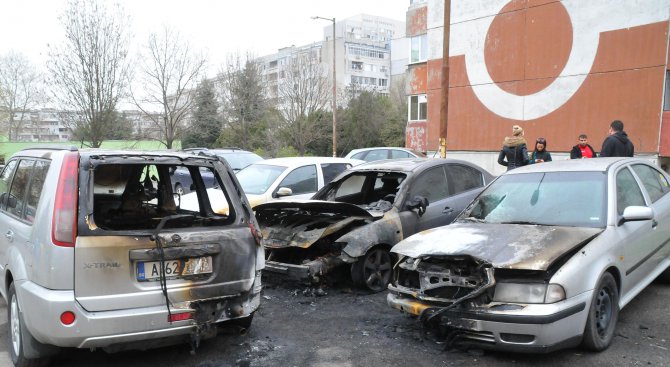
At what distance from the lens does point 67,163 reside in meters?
3.41

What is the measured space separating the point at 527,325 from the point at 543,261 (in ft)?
1.58

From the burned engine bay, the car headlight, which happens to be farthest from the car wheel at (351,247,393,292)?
the car headlight

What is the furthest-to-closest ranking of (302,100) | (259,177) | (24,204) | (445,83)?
(302,100) → (445,83) → (259,177) → (24,204)

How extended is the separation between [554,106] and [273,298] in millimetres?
16615

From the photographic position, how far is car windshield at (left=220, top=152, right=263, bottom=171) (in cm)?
1334

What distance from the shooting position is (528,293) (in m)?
3.64

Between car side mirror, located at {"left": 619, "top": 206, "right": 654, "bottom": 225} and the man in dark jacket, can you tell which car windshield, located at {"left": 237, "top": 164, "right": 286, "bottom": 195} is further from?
the man in dark jacket

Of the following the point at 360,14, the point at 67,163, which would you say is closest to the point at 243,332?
the point at 67,163

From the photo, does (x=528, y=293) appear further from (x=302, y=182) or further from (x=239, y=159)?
(x=239, y=159)

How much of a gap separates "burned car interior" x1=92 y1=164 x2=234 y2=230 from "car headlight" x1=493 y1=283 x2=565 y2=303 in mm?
2626

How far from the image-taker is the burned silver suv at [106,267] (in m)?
3.18

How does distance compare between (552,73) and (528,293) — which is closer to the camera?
(528,293)

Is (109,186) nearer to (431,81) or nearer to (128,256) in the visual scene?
(128,256)

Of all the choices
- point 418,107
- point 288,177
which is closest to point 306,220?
point 288,177
